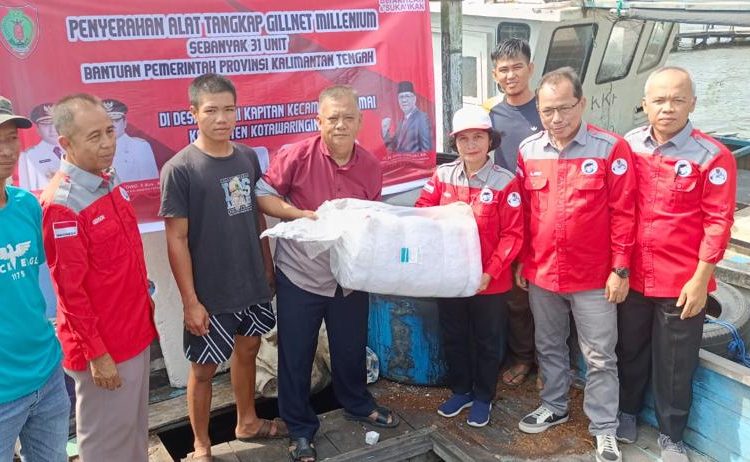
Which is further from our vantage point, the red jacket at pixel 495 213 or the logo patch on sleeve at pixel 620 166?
the red jacket at pixel 495 213

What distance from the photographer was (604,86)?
8.17 metres

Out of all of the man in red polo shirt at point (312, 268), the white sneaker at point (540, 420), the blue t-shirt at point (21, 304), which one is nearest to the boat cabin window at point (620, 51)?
the white sneaker at point (540, 420)

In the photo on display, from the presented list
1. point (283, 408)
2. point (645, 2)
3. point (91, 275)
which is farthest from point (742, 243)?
point (91, 275)

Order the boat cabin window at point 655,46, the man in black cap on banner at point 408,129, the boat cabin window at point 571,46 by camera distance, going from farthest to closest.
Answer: the boat cabin window at point 655,46, the boat cabin window at point 571,46, the man in black cap on banner at point 408,129

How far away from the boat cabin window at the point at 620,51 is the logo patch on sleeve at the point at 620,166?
17.5 feet

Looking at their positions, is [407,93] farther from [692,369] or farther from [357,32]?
[692,369]

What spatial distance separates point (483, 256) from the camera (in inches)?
128

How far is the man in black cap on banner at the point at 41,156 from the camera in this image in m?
3.29

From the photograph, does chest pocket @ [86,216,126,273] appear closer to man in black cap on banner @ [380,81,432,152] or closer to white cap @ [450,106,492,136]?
white cap @ [450,106,492,136]

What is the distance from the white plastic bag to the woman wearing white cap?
19 cm

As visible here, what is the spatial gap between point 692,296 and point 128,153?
2.86m

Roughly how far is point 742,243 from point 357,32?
3580 mm

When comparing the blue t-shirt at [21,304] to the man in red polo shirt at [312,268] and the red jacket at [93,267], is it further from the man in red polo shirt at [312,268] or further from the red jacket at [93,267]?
the man in red polo shirt at [312,268]

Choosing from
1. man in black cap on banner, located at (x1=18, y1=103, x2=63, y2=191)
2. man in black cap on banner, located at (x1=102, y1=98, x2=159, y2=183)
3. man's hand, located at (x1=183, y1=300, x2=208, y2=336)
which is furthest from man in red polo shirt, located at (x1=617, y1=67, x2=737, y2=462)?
man in black cap on banner, located at (x1=18, y1=103, x2=63, y2=191)
